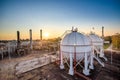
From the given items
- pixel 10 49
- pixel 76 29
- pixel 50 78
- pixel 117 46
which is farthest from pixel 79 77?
pixel 117 46

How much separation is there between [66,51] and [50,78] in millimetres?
2892

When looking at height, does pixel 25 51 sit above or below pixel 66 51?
below

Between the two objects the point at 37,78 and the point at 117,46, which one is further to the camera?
the point at 117,46

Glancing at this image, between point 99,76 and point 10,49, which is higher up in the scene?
point 10,49

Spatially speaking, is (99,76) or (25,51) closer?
(99,76)

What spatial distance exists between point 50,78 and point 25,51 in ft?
43.4

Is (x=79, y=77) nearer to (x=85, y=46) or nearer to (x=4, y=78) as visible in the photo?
(x=85, y=46)

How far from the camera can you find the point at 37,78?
27.5ft

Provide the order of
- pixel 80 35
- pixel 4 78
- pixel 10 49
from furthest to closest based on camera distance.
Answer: pixel 10 49, pixel 80 35, pixel 4 78

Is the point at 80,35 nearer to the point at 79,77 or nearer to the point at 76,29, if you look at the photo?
the point at 76,29

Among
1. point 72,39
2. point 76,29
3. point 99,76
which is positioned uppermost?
point 76,29

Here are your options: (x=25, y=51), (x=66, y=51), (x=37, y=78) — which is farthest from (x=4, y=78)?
(x=25, y=51)

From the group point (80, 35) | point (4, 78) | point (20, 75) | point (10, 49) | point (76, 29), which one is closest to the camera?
point (4, 78)

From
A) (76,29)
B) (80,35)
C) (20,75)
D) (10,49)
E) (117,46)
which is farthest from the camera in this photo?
(117,46)
